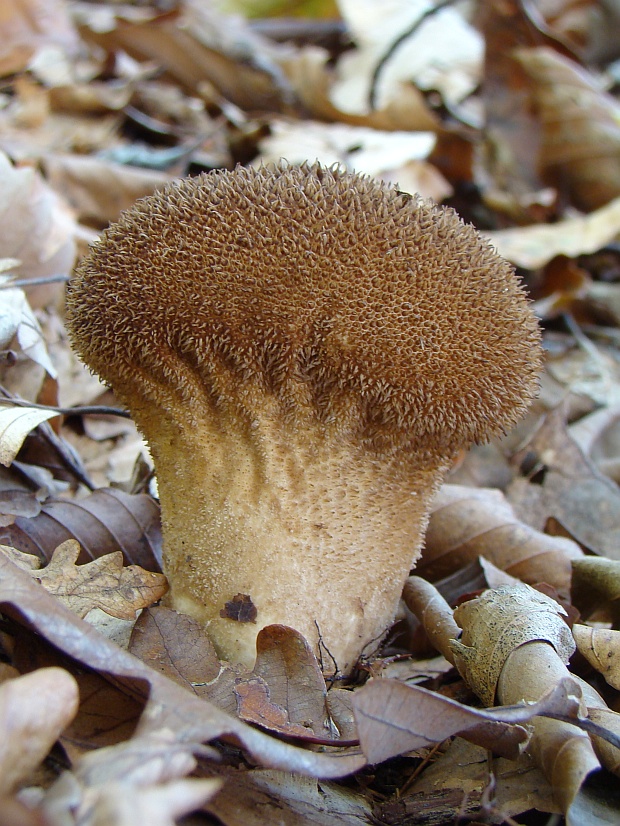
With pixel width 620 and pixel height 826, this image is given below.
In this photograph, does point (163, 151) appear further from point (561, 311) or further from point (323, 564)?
point (323, 564)

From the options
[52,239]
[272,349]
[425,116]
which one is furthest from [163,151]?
[272,349]

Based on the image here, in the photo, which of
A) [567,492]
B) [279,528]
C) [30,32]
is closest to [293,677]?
[279,528]

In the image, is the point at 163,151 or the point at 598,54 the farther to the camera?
the point at 598,54

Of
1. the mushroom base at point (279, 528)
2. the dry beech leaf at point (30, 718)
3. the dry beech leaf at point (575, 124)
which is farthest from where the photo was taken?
the dry beech leaf at point (575, 124)

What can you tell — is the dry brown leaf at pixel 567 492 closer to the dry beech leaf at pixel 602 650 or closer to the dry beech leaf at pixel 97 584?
the dry beech leaf at pixel 602 650

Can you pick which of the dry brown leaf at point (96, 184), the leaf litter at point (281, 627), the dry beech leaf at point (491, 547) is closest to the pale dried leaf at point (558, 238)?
the leaf litter at point (281, 627)

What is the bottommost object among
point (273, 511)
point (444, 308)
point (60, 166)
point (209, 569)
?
point (60, 166)

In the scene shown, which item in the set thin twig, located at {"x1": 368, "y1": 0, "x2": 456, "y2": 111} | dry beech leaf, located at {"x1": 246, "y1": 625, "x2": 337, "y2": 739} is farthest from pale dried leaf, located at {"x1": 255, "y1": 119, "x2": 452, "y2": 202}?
dry beech leaf, located at {"x1": 246, "y1": 625, "x2": 337, "y2": 739}
